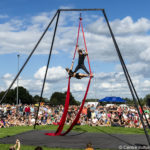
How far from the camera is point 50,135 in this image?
927 centimetres

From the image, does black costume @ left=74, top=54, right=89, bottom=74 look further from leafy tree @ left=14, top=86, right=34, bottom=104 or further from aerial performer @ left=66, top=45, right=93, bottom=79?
leafy tree @ left=14, top=86, right=34, bottom=104

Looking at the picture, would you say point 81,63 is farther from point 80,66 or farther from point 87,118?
point 87,118

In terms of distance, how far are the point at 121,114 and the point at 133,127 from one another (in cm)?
108

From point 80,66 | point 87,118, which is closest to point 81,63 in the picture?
point 80,66

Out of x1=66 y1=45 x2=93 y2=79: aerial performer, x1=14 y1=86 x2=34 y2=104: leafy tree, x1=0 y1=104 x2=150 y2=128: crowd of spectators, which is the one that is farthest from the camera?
x1=14 y1=86 x2=34 y2=104: leafy tree

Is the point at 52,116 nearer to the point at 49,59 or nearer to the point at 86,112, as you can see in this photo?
the point at 86,112

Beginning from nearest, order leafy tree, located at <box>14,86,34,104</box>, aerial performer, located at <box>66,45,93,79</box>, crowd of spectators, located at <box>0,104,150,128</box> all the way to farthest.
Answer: aerial performer, located at <box>66,45,93,79</box>, crowd of spectators, located at <box>0,104,150,128</box>, leafy tree, located at <box>14,86,34,104</box>

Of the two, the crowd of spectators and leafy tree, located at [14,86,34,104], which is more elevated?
leafy tree, located at [14,86,34,104]

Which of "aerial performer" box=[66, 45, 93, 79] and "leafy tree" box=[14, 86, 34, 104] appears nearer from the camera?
"aerial performer" box=[66, 45, 93, 79]

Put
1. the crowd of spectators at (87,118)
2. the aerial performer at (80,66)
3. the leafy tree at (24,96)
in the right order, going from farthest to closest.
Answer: the leafy tree at (24,96)
the crowd of spectators at (87,118)
the aerial performer at (80,66)

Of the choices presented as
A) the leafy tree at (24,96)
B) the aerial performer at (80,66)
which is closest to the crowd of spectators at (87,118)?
the aerial performer at (80,66)

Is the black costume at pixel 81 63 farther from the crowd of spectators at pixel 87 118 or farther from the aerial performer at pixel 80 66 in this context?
the crowd of spectators at pixel 87 118

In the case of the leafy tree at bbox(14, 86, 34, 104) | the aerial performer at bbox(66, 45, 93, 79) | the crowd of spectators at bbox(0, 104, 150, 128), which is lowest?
the crowd of spectators at bbox(0, 104, 150, 128)

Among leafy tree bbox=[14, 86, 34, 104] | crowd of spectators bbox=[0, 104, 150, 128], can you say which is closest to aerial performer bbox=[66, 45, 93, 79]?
crowd of spectators bbox=[0, 104, 150, 128]
